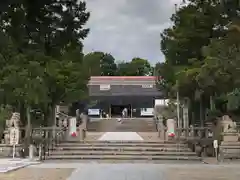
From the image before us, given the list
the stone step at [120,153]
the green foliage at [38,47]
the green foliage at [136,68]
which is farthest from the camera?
the green foliage at [136,68]

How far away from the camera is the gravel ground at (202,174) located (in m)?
13.0

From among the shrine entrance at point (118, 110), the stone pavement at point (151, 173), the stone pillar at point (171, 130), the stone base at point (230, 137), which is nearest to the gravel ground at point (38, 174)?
the stone pavement at point (151, 173)

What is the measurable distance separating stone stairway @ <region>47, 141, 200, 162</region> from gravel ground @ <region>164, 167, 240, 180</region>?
13.7 feet

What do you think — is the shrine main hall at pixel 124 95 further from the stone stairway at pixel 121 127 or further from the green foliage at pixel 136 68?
the green foliage at pixel 136 68

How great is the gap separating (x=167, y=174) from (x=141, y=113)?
4434 centimetres

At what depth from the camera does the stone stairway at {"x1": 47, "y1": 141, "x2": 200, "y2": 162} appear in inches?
780

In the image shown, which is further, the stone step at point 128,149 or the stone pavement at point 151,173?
the stone step at point 128,149

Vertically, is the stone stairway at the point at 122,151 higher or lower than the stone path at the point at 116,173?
higher

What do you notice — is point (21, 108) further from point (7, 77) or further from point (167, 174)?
point (167, 174)

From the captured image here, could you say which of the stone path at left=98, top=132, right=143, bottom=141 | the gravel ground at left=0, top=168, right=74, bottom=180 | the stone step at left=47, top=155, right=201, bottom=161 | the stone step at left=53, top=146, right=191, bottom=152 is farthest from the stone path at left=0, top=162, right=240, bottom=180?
the stone path at left=98, top=132, right=143, bottom=141

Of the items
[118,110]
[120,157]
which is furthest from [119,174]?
[118,110]

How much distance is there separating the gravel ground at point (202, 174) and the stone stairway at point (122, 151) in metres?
4.19

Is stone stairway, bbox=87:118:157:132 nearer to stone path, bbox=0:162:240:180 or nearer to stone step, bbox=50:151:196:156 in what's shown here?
stone step, bbox=50:151:196:156

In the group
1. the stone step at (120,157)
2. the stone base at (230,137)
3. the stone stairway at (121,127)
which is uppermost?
the stone stairway at (121,127)
